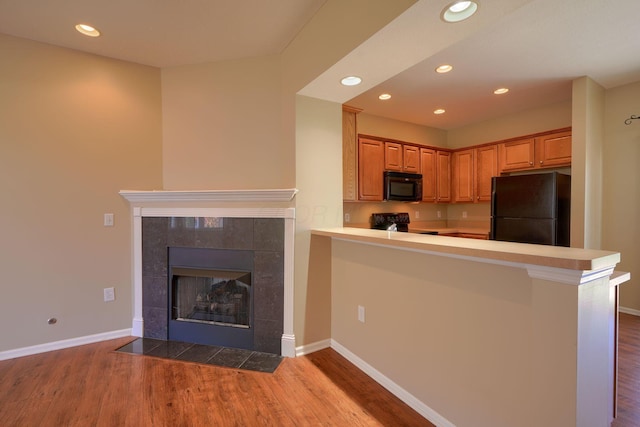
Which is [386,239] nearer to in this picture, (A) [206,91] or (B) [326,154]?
(B) [326,154]

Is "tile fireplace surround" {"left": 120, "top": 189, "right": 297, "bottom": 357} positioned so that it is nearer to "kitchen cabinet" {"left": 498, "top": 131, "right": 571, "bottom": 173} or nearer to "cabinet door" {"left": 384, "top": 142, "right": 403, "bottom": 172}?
"cabinet door" {"left": 384, "top": 142, "right": 403, "bottom": 172}

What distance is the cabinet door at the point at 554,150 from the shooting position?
3598mm

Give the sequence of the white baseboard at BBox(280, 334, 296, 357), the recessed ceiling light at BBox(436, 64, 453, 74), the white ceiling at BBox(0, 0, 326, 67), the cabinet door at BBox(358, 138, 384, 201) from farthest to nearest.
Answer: the cabinet door at BBox(358, 138, 384, 201) < the recessed ceiling light at BBox(436, 64, 453, 74) < the white baseboard at BBox(280, 334, 296, 357) < the white ceiling at BBox(0, 0, 326, 67)

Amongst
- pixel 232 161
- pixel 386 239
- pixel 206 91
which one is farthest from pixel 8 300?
pixel 386 239

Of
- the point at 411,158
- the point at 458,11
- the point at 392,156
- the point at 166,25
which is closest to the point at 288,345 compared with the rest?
the point at 458,11

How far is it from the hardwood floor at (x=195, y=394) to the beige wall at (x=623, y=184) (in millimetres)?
1374

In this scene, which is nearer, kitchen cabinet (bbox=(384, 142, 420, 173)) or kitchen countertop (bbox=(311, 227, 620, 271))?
kitchen countertop (bbox=(311, 227, 620, 271))

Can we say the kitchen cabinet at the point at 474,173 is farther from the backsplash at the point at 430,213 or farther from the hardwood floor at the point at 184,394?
the hardwood floor at the point at 184,394

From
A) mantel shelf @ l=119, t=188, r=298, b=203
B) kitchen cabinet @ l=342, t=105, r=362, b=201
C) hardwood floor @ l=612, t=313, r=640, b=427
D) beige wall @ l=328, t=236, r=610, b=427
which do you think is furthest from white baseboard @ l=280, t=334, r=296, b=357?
hardwood floor @ l=612, t=313, r=640, b=427

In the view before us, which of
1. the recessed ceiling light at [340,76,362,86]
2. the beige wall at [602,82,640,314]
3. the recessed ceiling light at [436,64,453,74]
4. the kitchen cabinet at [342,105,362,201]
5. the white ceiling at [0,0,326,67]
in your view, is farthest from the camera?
the kitchen cabinet at [342,105,362,201]

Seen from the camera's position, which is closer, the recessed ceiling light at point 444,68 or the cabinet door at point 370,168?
the recessed ceiling light at point 444,68

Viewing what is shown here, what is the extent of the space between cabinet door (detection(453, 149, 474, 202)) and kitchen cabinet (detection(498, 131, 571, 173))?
→ 18.2 inches

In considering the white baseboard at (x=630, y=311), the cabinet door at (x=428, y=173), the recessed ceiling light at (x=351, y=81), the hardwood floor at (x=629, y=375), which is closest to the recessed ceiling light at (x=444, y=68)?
the recessed ceiling light at (x=351, y=81)

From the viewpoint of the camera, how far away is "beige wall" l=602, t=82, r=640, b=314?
3.24 metres
